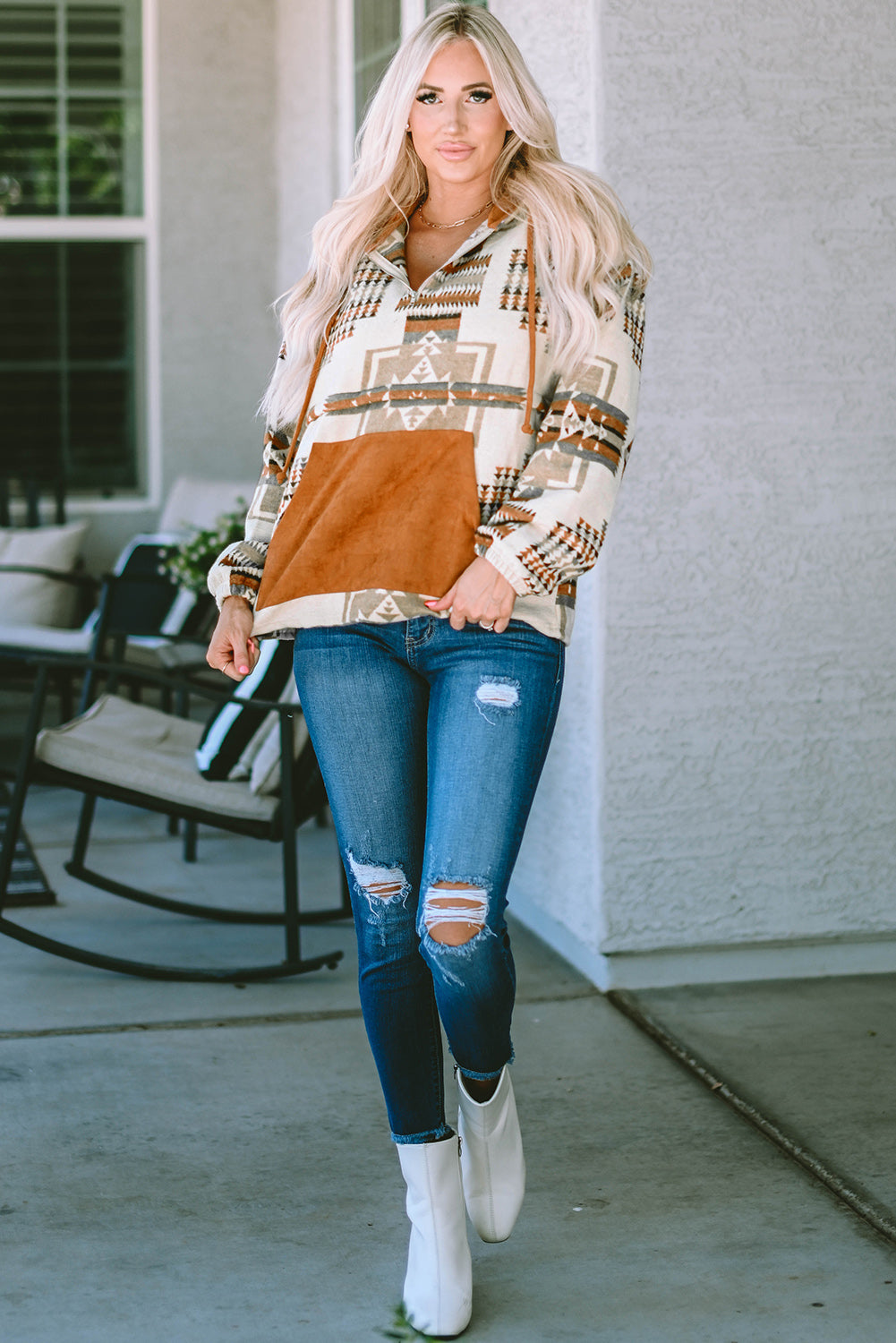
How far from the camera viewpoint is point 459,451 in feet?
5.81

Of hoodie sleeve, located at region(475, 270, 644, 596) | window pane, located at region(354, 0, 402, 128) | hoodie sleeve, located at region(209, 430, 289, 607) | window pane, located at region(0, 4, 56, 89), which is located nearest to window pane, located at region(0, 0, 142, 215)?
window pane, located at region(0, 4, 56, 89)

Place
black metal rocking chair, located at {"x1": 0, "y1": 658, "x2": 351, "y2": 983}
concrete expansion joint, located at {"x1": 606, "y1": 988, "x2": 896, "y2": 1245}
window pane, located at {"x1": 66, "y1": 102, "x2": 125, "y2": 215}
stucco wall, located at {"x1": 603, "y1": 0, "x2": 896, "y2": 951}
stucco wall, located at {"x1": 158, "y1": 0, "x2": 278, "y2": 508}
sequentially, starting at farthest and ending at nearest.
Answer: window pane, located at {"x1": 66, "y1": 102, "x2": 125, "y2": 215}
stucco wall, located at {"x1": 158, "y1": 0, "x2": 278, "y2": 508}
black metal rocking chair, located at {"x1": 0, "y1": 658, "x2": 351, "y2": 983}
stucco wall, located at {"x1": 603, "y1": 0, "x2": 896, "y2": 951}
concrete expansion joint, located at {"x1": 606, "y1": 988, "x2": 896, "y2": 1245}

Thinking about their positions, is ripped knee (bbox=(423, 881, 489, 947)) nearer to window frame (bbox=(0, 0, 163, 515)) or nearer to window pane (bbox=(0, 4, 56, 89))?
window frame (bbox=(0, 0, 163, 515))

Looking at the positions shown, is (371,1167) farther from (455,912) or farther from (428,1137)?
(455,912)

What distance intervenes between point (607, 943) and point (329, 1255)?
1177 millimetres

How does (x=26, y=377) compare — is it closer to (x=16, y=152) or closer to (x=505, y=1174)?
(x=16, y=152)

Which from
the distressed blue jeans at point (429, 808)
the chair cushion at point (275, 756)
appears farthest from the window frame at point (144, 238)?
the distressed blue jeans at point (429, 808)

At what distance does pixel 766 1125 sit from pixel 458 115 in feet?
5.23

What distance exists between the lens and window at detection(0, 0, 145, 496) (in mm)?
7410

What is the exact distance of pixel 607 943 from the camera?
3152mm

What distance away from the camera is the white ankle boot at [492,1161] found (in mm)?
1931

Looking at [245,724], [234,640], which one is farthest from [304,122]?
[234,640]

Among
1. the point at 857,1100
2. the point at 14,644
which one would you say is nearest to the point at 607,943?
the point at 857,1100

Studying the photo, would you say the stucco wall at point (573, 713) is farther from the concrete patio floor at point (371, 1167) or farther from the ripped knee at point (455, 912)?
the ripped knee at point (455, 912)
